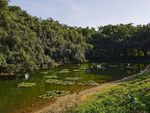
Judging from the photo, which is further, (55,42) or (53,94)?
(55,42)

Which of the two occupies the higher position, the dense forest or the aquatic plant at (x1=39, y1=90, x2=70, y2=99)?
the dense forest

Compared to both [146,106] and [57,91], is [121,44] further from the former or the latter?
[146,106]

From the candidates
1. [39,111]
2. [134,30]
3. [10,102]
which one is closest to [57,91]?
[10,102]

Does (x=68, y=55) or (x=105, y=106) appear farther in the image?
(x=68, y=55)

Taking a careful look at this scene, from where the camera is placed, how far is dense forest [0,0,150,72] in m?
53.7

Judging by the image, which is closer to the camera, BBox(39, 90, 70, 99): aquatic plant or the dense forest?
BBox(39, 90, 70, 99): aquatic plant

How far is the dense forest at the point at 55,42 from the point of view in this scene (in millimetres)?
53656

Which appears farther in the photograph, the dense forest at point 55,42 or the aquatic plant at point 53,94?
the dense forest at point 55,42

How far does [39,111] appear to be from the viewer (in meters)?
24.3

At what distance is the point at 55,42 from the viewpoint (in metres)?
79.9

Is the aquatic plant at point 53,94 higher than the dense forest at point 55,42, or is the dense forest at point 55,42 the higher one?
the dense forest at point 55,42

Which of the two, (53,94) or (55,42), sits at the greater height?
(55,42)

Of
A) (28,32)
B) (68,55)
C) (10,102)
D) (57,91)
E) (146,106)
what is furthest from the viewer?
(68,55)

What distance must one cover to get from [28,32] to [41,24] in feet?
45.7
